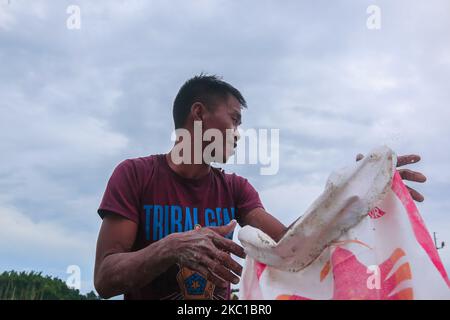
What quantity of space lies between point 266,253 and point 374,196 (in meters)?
0.38

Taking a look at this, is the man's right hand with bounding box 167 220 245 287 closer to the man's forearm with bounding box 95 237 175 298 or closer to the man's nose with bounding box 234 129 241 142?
the man's forearm with bounding box 95 237 175 298

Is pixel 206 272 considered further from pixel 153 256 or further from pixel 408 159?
pixel 408 159

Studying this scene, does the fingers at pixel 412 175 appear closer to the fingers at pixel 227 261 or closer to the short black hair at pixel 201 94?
the fingers at pixel 227 261

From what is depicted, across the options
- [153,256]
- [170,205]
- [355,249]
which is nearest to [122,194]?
[170,205]

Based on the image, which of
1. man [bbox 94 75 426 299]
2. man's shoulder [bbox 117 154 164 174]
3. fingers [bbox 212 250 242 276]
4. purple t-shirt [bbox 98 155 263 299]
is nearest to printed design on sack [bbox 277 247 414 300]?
fingers [bbox 212 250 242 276]

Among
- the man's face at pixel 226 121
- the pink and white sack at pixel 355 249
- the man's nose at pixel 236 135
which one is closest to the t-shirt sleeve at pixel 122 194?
the man's face at pixel 226 121

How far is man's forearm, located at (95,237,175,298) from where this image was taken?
68.5 inches

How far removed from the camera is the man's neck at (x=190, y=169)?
8.53 feet

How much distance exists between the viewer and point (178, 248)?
66.1 inches

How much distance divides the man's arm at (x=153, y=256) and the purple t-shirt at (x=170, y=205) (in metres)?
0.11

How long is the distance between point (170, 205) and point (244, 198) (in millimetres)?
500

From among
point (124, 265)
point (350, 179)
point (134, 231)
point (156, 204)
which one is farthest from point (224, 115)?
point (350, 179)
